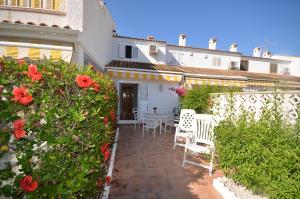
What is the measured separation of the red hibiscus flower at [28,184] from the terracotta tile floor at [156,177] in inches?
152

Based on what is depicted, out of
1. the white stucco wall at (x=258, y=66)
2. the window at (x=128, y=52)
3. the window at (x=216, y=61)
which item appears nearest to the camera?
the window at (x=128, y=52)

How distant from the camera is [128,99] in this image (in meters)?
21.7

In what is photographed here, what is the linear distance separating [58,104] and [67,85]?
15.1 inches

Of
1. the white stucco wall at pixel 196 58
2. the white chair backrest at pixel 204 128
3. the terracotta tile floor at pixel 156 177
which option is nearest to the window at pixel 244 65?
the white stucco wall at pixel 196 58

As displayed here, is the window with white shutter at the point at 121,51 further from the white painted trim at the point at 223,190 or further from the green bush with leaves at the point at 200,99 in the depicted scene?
the white painted trim at the point at 223,190

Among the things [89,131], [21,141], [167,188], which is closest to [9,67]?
[21,141]

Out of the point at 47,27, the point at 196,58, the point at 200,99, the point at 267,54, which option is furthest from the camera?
the point at 267,54

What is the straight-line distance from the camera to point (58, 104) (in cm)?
274

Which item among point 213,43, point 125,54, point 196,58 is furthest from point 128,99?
point 213,43

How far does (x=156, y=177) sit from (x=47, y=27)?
8084 millimetres

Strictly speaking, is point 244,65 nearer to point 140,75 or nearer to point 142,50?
point 142,50

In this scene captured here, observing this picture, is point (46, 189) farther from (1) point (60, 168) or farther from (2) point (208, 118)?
(2) point (208, 118)

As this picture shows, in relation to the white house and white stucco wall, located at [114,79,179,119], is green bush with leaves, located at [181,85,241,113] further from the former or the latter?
white stucco wall, located at [114,79,179,119]

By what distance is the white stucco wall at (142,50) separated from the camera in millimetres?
22391
